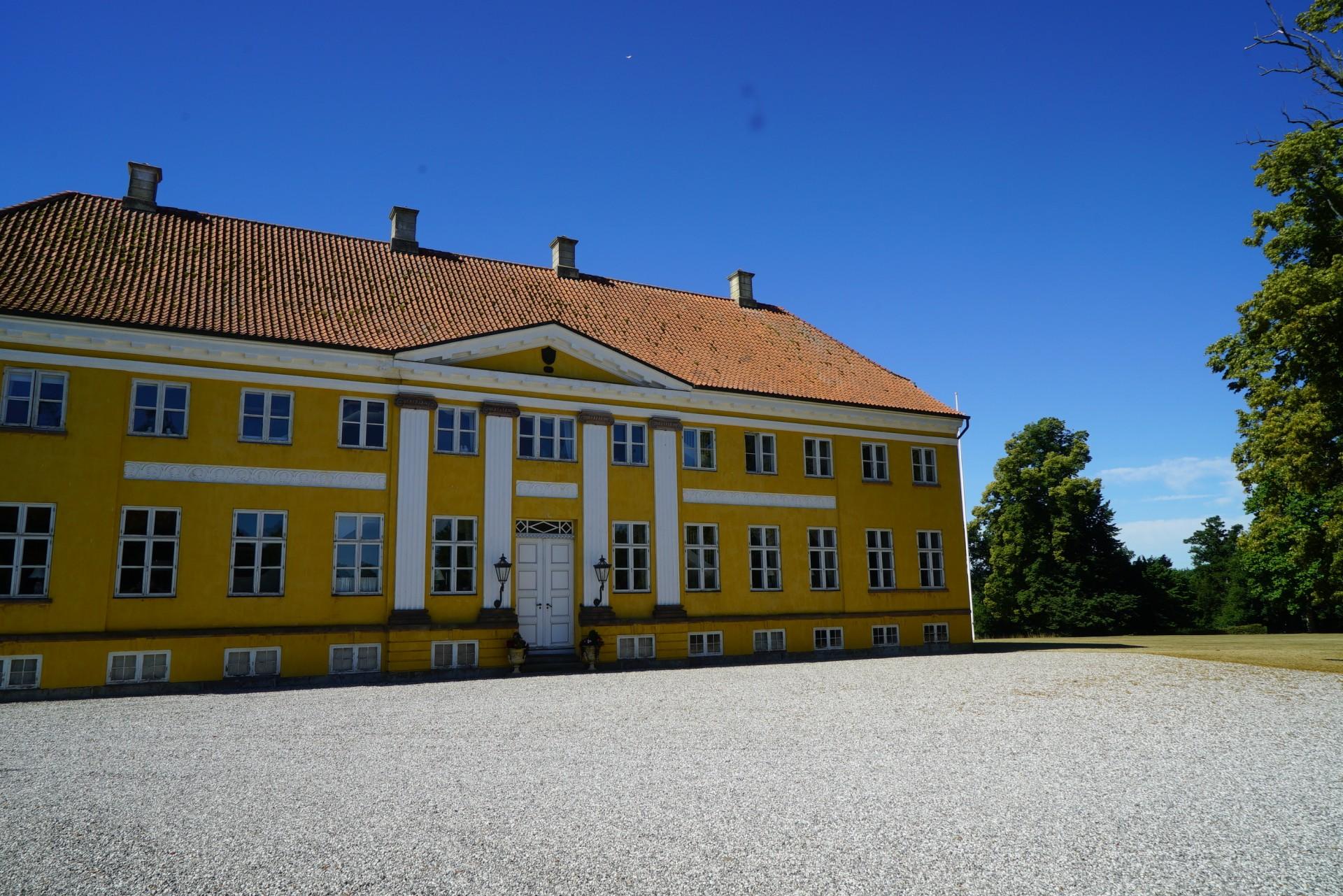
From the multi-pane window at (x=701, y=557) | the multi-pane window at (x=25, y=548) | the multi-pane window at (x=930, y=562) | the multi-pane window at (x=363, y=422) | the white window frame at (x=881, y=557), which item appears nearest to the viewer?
the multi-pane window at (x=25, y=548)

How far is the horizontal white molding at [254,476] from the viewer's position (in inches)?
719

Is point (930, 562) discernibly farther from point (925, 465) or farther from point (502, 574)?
point (502, 574)

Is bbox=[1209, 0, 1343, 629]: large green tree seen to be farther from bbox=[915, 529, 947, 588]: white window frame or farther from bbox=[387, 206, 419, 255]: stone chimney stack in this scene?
bbox=[387, 206, 419, 255]: stone chimney stack

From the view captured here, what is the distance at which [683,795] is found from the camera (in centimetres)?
822

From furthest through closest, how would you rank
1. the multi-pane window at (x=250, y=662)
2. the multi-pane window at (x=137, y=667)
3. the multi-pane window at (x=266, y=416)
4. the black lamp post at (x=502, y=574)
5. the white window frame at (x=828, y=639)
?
the white window frame at (x=828, y=639) < the black lamp post at (x=502, y=574) < the multi-pane window at (x=266, y=416) < the multi-pane window at (x=250, y=662) < the multi-pane window at (x=137, y=667)

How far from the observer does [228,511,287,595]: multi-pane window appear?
18.7 m

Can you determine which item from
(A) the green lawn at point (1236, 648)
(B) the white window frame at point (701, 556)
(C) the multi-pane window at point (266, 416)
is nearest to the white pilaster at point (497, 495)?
(C) the multi-pane window at point (266, 416)

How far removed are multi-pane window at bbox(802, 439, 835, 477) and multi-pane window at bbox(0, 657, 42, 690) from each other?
17790 mm

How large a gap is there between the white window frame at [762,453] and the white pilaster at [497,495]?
22.0 feet

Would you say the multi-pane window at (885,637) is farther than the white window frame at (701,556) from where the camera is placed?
Yes

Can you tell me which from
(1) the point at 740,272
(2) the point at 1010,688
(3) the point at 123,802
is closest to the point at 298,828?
(3) the point at 123,802

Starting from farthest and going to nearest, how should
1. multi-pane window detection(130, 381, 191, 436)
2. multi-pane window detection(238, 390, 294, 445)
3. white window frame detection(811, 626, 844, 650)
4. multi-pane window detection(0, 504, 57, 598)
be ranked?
white window frame detection(811, 626, 844, 650), multi-pane window detection(238, 390, 294, 445), multi-pane window detection(130, 381, 191, 436), multi-pane window detection(0, 504, 57, 598)

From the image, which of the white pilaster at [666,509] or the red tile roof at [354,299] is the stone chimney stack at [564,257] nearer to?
the red tile roof at [354,299]

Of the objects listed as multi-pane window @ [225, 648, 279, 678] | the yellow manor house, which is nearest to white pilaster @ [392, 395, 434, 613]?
the yellow manor house
